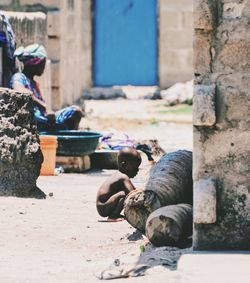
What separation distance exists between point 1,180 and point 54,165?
68.4 inches

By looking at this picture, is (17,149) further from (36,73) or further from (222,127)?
(222,127)

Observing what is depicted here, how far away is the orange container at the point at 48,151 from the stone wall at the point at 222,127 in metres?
3.90

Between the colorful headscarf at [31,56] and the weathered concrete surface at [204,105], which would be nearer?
A: the weathered concrete surface at [204,105]

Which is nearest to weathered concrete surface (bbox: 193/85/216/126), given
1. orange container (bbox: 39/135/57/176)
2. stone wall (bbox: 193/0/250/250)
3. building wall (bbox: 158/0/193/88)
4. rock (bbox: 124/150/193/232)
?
stone wall (bbox: 193/0/250/250)

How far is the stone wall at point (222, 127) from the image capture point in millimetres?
6000

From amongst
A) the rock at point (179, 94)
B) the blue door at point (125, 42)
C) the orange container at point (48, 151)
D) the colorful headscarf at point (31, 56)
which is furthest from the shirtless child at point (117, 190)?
the blue door at point (125, 42)

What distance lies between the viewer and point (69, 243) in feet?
22.4

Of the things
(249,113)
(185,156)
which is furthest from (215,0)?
(185,156)

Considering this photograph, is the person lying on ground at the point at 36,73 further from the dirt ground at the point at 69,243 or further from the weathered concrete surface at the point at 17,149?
the weathered concrete surface at the point at 17,149

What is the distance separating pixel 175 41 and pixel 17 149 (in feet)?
38.4

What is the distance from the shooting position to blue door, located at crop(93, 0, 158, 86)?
20.6 meters

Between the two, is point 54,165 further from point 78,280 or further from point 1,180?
point 78,280

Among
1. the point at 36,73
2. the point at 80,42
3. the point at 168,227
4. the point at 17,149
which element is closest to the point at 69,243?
the point at 168,227

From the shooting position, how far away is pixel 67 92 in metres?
→ 16.0
